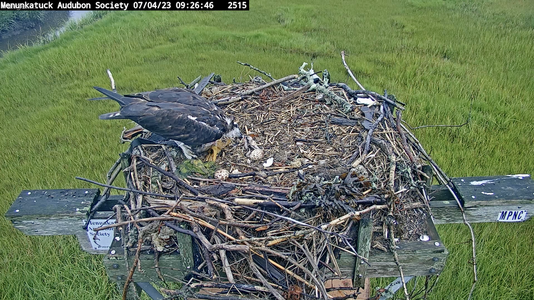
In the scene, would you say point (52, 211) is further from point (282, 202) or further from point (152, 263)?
point (282, 202)

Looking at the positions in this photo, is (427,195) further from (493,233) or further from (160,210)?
(493,233)

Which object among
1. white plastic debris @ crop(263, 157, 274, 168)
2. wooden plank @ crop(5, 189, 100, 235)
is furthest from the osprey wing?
wooden plank @ crop(5, 189, 100, 235)

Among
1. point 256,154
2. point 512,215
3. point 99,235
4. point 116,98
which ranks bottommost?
point 99,235

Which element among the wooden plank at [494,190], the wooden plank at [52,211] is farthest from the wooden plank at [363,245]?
the wooden plank at [52,211]

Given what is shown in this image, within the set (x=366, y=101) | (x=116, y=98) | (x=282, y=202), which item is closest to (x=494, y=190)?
(x=366, y=101)

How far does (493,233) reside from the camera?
3.95 meters

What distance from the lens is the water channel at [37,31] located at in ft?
38.7

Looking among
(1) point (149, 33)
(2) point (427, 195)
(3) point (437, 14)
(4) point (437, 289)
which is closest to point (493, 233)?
(4) point (437, 289)

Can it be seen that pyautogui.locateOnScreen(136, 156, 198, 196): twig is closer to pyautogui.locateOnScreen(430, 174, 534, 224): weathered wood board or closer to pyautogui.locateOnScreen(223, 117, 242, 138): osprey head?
pyautogui.locateOnScreen(223, 117, 242, 138): osprey head

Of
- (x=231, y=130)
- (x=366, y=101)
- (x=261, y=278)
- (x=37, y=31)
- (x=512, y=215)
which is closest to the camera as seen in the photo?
(x=261, y=278)

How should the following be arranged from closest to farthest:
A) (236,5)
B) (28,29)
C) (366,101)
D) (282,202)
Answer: (282,202) < (366,101) < (236,5) < (28,29)

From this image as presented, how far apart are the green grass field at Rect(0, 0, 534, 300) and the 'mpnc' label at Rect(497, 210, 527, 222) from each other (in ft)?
4.50

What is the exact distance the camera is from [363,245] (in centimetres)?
205

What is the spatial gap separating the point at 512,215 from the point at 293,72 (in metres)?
5.02
